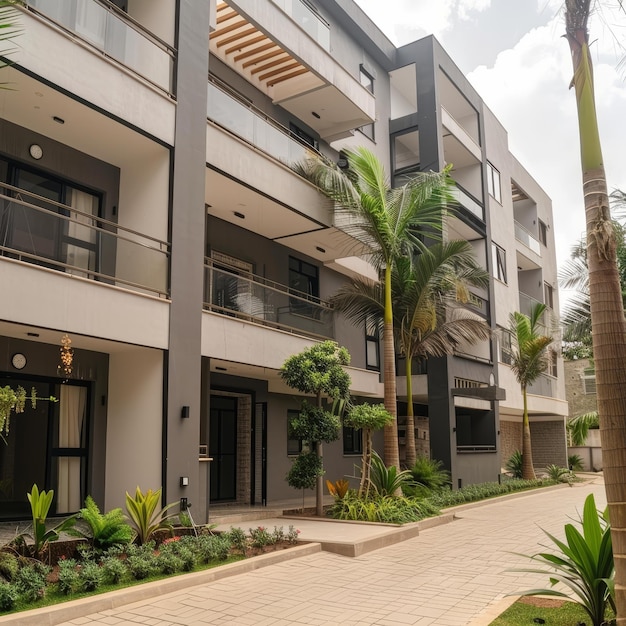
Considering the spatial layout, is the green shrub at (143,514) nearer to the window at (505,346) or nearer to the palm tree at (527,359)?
the palm tree at (527,359)

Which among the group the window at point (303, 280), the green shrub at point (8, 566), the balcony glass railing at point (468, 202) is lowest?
Answer: the green shrub at point (8, 566)

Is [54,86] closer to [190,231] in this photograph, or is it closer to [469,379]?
[190,231]

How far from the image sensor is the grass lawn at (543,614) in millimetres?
6090

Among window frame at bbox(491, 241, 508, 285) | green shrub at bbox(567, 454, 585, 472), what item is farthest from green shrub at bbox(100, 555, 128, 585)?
green shrub at bbox(567, 454, 585, 472)

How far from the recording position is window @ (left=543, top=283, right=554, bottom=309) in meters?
34.3

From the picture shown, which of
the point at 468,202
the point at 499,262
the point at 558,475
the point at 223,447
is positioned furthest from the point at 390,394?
the point at 558,475

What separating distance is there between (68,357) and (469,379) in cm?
1549

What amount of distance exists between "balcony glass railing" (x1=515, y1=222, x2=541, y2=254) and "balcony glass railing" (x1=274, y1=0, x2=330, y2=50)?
1603 cm

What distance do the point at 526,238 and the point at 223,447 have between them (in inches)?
805

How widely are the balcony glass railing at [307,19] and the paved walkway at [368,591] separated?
1205 centimetres

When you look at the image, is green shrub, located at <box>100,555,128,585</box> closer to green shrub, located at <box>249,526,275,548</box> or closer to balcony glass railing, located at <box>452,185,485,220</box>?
green shrub, located at <box>249,526,275,548</box>

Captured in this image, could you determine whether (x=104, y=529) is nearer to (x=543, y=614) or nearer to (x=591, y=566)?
(x=543, y=614)

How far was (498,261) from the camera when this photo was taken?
1058 inches

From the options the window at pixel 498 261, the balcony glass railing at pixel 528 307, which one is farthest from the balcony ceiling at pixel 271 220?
the balcony glass railing at pixel 528 307
